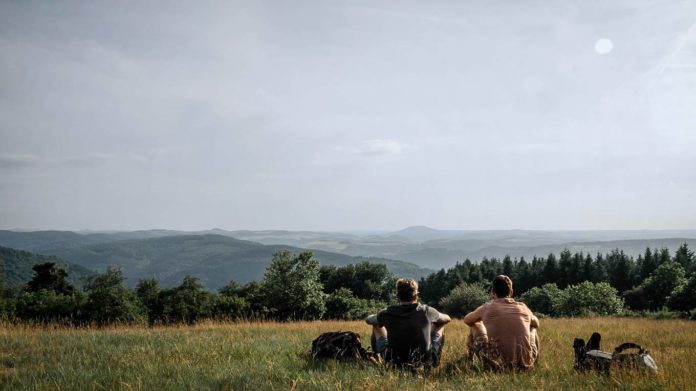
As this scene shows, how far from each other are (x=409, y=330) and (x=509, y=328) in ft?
4.86

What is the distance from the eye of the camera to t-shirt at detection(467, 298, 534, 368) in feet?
20.5

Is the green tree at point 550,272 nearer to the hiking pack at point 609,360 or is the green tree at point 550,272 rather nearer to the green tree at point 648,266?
the green tree at point 648,266

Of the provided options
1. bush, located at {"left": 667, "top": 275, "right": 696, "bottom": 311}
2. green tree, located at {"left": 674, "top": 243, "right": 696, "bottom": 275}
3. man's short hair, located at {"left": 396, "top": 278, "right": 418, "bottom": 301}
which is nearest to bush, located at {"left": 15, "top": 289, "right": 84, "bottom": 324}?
man's short hair, located at {"left": 396, "top": 278, "right": 418, "bottom": 301}

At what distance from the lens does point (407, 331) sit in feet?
20.7

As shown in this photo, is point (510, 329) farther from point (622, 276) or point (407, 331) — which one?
point (622, 276)

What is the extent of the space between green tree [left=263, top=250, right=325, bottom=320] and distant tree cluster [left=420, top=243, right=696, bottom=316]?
26.6 m

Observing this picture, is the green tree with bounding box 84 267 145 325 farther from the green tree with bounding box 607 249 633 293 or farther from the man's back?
the green tree with bounding box 607 249 633 293

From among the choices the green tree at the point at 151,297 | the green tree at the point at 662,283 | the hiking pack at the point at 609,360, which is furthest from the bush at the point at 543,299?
the hiking pack at the point at 609,360

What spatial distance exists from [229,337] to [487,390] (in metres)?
5.93

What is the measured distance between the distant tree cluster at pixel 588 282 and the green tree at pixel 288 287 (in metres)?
26.6

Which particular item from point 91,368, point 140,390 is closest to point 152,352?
point 91,368

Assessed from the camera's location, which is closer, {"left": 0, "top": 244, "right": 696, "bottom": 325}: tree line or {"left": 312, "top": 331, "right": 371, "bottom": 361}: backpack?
{"left": 312, "top": 331, "right": 371, "bottom": 361}: backpack

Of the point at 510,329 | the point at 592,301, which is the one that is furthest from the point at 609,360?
the point at 592,301

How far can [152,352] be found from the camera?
7.00 metres
